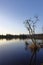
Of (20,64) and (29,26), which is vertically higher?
(29,26)

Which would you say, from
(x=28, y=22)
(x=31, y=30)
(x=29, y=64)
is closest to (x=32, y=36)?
(x=31, y=30)

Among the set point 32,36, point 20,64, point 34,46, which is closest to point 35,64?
point 20,64

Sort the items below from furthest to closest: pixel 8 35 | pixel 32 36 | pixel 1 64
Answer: pixel 8 35 → pixel 32 36 → pixel 1 64

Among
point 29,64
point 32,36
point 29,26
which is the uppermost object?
point 29,26

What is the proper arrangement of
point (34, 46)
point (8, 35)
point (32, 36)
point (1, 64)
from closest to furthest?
1. point (1, 64)
2. point (34, 46)
3. point (32, 36)
4. point (8, 35)

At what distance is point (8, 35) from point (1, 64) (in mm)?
116873

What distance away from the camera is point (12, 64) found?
600 inches

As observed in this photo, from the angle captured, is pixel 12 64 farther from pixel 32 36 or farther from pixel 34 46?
pixel 32 36

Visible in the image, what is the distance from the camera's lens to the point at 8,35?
13162 cm

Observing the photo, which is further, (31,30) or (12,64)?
(31,30)

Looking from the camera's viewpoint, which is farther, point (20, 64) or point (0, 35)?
point (0, 35)

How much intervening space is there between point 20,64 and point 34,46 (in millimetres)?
14764

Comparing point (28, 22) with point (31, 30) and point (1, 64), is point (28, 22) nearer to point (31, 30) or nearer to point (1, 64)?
point (31, 30)

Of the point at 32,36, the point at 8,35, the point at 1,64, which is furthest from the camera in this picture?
the point at 8,35
